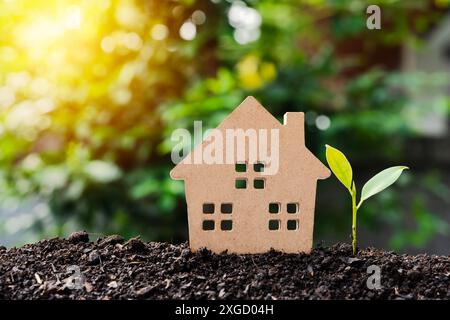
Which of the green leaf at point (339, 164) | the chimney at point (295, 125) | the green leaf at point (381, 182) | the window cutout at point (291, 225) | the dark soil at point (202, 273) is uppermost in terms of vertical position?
the chimney at point (295, 125)

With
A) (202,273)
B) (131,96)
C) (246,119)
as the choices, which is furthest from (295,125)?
(131,96)

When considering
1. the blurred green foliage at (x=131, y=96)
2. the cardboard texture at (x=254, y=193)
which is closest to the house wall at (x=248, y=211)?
the cardboard texture at (x=254, y=193)

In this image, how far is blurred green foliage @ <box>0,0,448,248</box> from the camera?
6.26 ft

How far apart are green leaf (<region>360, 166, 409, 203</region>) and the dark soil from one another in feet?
0.30

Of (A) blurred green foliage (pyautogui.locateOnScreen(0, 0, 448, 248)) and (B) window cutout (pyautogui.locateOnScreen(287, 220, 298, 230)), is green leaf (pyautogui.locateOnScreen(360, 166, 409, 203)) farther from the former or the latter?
(A) blurred green foliage (pyautogui.locateOnScreen(0, 0, 448, 248))

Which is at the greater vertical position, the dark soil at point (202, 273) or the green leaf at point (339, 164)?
the green leaf at point (339, 164)

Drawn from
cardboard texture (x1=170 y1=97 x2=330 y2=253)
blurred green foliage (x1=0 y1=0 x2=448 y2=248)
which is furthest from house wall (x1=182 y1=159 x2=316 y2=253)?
blurred green foliage (x1=0 y1=0 x2=448 y2=248)

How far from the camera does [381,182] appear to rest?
2.45 ft

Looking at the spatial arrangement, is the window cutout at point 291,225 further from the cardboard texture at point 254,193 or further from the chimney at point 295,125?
the chimney at point 295,125

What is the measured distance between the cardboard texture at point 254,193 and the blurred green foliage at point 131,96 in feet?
3.41

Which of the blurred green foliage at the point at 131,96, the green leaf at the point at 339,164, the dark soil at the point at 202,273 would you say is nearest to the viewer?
the dark soil at the point at 202,273

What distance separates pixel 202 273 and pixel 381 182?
0.85ft

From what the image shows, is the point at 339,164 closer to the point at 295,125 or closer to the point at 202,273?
the point at 295,125

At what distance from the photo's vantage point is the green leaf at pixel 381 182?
73 centimetres
